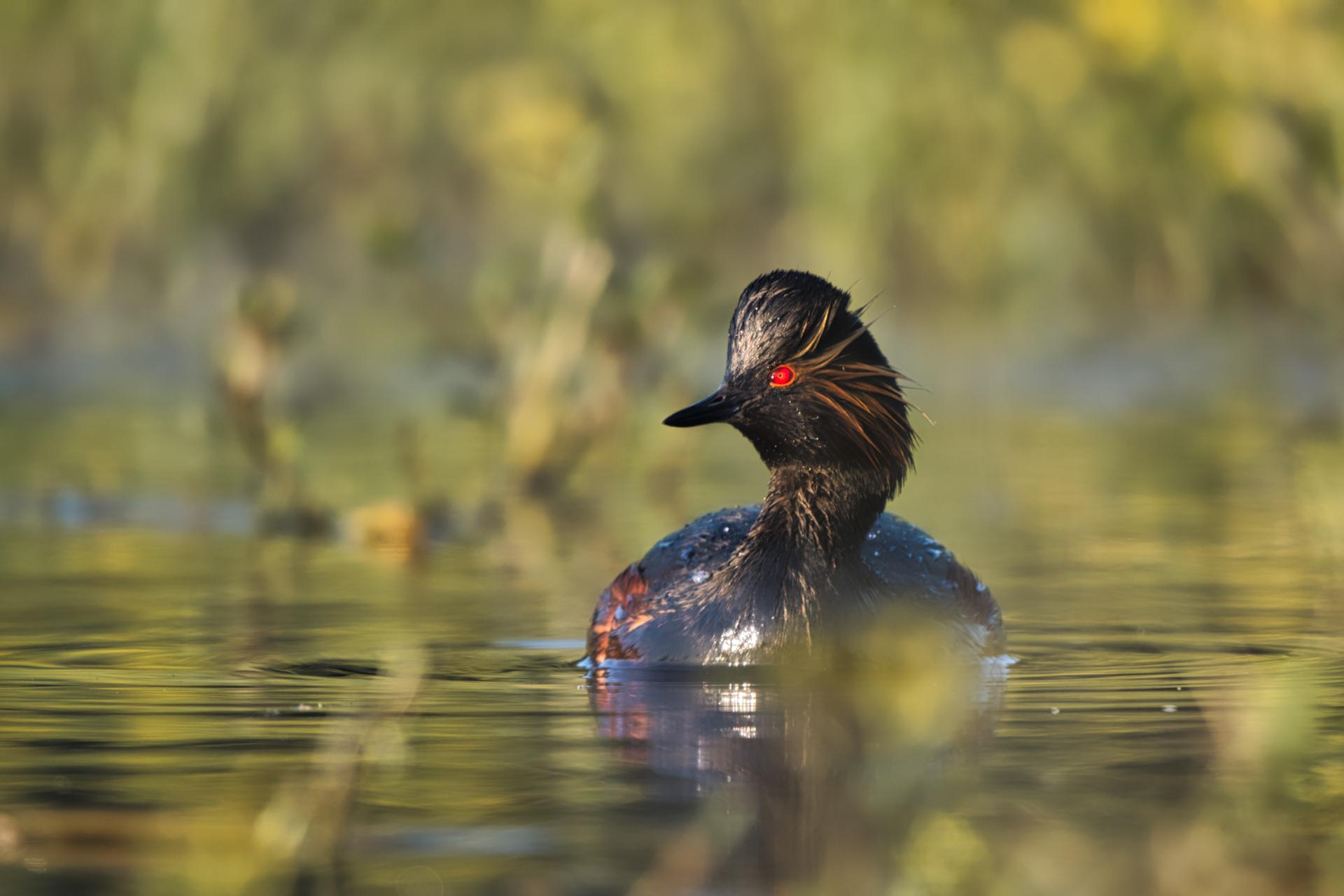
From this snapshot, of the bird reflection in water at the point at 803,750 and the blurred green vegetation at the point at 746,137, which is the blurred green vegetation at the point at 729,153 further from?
the bird reflection in water at the point at 803,750

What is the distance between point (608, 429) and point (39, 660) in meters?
5.69

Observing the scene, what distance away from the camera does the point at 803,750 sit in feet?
19.8

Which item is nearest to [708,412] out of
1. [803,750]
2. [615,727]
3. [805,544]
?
[805,544]

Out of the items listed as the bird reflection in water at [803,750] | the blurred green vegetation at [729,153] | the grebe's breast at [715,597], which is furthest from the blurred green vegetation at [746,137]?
the bird reflection in water at [803,750]

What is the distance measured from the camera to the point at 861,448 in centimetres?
764

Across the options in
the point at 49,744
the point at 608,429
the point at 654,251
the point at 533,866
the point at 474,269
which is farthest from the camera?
the point at 474,269

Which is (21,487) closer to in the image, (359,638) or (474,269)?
(359,638)

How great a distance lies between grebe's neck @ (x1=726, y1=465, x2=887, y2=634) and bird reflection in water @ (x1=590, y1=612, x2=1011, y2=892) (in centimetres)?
18

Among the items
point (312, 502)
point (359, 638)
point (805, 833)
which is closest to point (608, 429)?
point (312, 502)

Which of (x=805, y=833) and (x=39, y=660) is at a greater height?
(x=39, y=660)

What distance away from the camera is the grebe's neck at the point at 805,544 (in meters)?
7.43

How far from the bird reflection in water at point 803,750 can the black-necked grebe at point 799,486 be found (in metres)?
0.13

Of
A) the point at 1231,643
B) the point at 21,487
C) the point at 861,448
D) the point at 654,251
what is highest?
the point at 654,251

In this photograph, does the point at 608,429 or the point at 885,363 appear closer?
the point at 885,363
